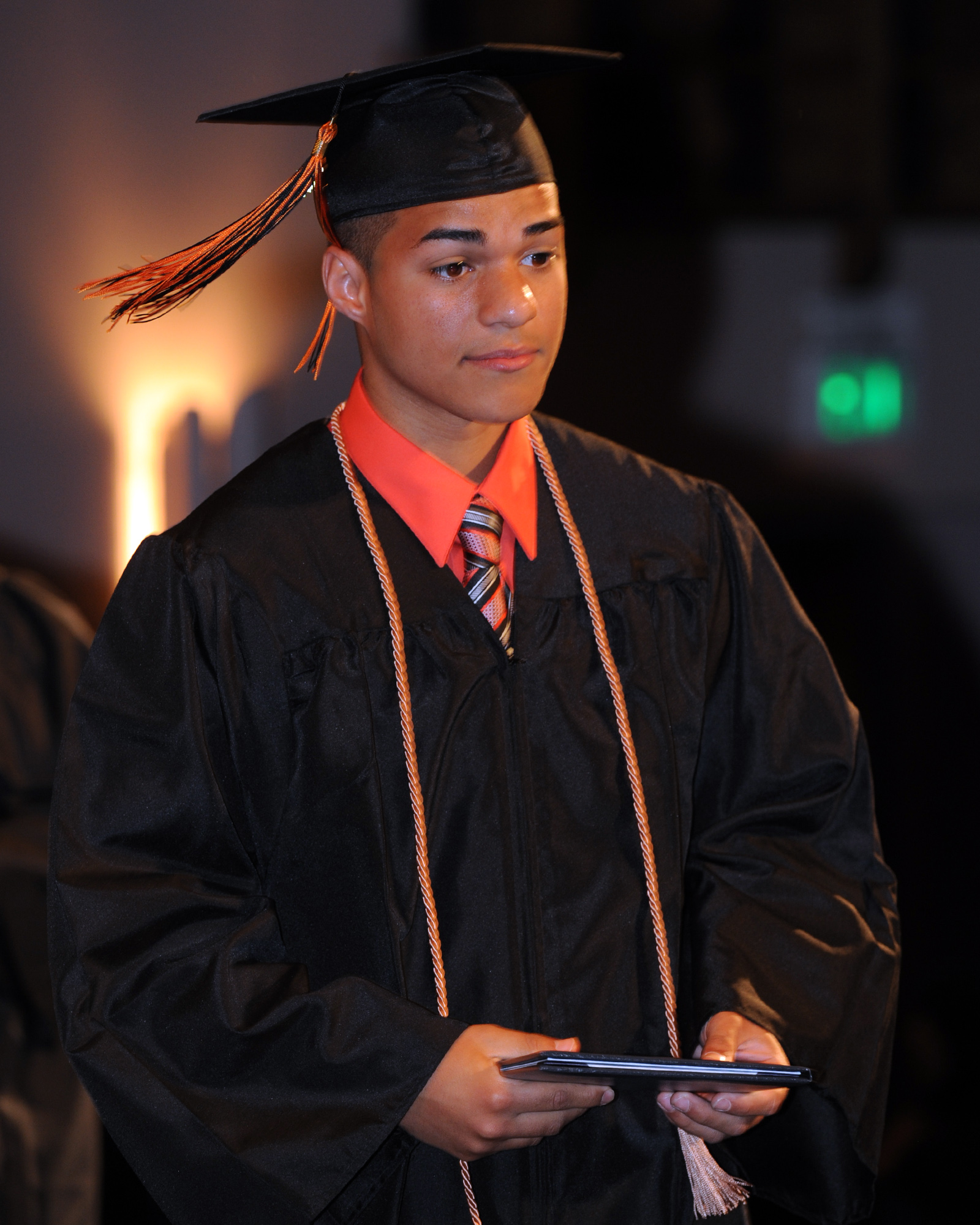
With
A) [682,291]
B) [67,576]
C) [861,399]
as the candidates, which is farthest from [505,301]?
[861,399]

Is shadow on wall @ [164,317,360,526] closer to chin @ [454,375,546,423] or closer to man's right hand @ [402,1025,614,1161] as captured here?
chin @ [454,375,546,423]

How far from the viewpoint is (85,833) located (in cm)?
105

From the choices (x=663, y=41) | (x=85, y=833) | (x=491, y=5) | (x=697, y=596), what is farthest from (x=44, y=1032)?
(x=663, y=41)

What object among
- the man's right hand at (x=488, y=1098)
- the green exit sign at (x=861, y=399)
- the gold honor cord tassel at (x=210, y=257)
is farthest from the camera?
the green exit sign at (x=861, y=399)

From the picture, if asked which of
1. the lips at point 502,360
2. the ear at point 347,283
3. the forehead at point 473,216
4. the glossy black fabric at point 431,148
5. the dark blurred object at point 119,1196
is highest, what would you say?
the glossy black fabric at point 431,148

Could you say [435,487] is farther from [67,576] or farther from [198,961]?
[67,576]

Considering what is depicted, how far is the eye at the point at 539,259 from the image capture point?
3.58 feet

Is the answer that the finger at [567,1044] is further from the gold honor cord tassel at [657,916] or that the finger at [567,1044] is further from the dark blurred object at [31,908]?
the dark blurred object at [31,908]

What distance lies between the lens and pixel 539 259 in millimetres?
1098

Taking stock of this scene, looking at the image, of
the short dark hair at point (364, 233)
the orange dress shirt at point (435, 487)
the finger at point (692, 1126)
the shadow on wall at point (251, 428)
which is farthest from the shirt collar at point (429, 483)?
the finger at point (692, 1126)

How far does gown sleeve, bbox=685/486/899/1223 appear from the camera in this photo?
1141 millimetres

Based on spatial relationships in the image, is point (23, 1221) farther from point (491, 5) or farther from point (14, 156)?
point (491, 5)

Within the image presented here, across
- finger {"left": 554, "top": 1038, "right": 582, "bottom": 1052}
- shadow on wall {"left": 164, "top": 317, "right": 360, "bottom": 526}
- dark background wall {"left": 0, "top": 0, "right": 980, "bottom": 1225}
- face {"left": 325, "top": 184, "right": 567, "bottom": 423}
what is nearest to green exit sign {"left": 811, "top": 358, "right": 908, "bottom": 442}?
dark background wall {"left": 0, "top": 0, "right": 980, "bottom": 1225}

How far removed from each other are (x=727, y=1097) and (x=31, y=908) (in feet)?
2.85
